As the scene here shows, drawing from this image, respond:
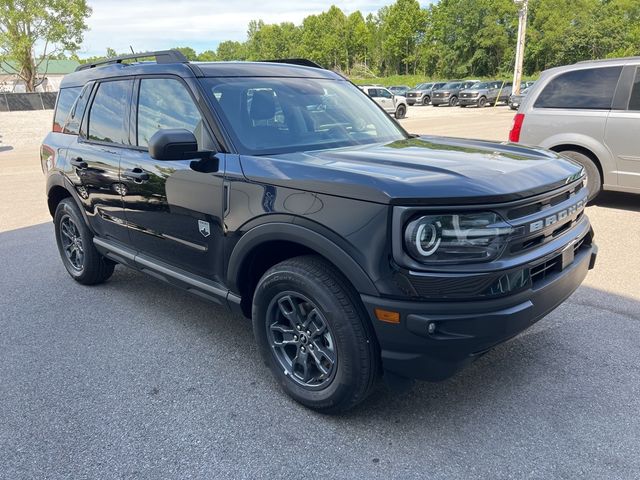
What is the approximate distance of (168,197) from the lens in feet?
11.3

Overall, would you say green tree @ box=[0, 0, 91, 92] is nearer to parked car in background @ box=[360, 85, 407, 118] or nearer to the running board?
parked car in background @ box=[360, 85, 407, 118]

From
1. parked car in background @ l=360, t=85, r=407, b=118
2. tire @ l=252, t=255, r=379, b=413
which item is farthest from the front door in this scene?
parked car in background @ l=360, t=85, r=407, b=118

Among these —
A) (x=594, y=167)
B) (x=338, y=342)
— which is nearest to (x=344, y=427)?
(x=338, y=342)

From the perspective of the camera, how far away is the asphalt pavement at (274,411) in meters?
2.48

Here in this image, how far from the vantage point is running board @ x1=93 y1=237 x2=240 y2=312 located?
3.26 metres

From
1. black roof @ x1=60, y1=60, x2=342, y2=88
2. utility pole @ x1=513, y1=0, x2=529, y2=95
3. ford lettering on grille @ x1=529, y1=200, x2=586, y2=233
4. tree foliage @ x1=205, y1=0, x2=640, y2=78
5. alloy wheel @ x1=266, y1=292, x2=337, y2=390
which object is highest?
tree foliage @ x1=205, y1=0, x2=640, y2=78

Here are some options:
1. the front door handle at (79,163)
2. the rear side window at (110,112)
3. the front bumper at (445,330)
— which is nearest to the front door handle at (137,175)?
the rear side window at (110,112)

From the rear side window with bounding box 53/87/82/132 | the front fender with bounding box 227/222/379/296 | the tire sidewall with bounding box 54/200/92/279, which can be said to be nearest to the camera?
the front fender with bounding box 227/222/379/296

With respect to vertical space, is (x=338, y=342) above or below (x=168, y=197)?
below

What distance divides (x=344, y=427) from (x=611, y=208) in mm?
6029

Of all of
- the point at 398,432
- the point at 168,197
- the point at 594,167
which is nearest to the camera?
the point at 398,432

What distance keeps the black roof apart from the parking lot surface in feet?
6.06

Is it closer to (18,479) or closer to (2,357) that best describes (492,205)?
(18,479)

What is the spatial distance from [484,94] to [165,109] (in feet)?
120
